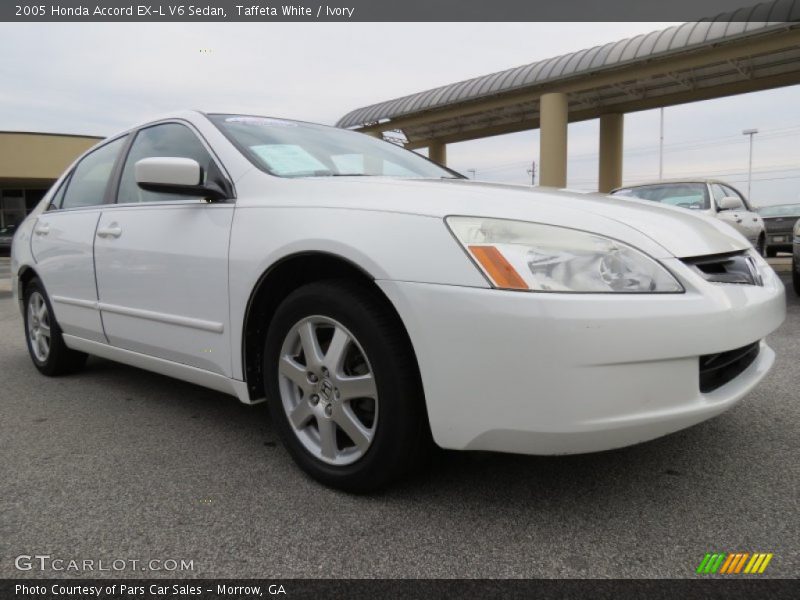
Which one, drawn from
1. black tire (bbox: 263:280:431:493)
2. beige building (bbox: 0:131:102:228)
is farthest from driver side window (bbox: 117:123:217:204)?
beige building (bbox: 0:131:102:228)

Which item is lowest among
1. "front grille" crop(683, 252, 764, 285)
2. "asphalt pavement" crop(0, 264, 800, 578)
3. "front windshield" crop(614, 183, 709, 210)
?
"asphalt pavement" crop(0, 264, 800, 578)

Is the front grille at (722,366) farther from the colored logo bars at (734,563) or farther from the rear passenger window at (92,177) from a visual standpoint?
the rear passenger window at (92,177)

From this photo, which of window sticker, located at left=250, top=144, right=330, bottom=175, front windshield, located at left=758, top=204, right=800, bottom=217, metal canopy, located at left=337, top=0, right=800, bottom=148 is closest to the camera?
window sticker, located at left=250, top=144, right=330, bottom=175

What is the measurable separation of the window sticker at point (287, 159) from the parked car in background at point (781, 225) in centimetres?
1202

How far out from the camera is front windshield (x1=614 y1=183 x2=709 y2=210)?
25.2 ft

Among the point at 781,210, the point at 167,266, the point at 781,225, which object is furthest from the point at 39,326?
the point at 781,210

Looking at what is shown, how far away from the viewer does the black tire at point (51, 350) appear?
3740mm

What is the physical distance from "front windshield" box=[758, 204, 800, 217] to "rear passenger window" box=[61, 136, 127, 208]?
12555mm

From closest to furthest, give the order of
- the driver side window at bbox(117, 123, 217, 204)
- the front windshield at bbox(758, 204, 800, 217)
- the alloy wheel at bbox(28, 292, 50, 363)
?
the driver side window at bbox(117, 123, 217, 204)
the alloy wheel at bbox(28, 292, 50, 363)
the front windshield at bbox(758, 204, 800, 217)

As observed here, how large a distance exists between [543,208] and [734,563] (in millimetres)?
1110

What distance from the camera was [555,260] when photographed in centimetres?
173

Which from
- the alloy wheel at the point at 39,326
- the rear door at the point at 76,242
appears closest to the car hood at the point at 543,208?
the rear door at the point at 76,242

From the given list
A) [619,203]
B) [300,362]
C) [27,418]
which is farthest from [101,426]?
[619,203]

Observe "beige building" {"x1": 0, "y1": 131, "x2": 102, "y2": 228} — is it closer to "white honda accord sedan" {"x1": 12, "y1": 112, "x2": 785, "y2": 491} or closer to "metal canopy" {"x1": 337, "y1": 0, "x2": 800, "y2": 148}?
"metal canopy" {"x1": 337, "y1": 0, "x2": 800, "y2": 148}
